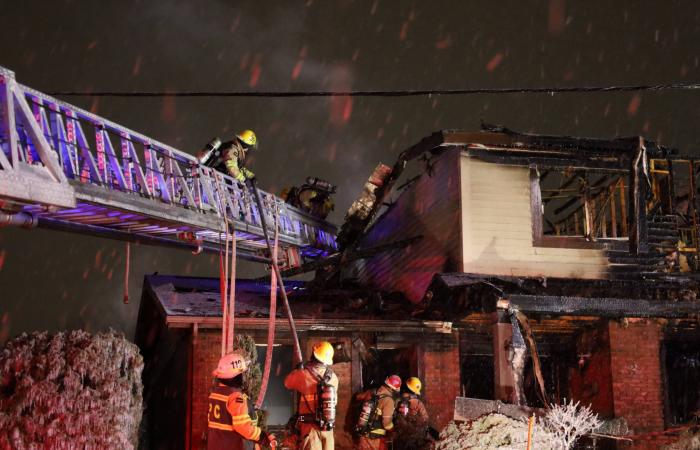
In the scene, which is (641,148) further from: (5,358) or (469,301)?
(5,358)

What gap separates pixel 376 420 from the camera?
1043 cm

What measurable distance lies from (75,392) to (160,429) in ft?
29.1

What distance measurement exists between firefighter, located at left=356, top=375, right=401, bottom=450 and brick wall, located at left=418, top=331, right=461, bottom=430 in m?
3.61

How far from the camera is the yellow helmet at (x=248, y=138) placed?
13438 mm

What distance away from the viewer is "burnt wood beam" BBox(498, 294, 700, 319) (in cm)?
1213

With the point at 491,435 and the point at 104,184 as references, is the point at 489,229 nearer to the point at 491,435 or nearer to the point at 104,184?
the point at 491,435

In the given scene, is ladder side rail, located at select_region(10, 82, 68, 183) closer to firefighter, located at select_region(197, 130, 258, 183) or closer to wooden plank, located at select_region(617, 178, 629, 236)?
firefighter, located at select_region(197, 130, 258, 183)

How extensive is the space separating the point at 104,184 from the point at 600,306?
8486mm

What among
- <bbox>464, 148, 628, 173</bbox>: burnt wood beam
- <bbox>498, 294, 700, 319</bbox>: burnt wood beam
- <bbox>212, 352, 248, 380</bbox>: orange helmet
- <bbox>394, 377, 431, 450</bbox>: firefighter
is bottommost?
<bbox>394, 377, 431, 450</bbox>: firefighter

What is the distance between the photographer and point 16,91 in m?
7.82

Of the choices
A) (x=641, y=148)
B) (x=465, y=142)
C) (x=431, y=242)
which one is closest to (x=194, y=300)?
(x=431, y=242)

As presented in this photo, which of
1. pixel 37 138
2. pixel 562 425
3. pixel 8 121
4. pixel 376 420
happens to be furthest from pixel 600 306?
pixel 8 121

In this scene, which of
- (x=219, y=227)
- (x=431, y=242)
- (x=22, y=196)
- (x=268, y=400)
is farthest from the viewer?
(x=268, y=400)

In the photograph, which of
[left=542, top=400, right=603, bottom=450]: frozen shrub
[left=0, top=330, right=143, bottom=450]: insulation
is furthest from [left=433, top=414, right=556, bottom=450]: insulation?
[left=0, top=330, right=143, bottom=450]: insulation
